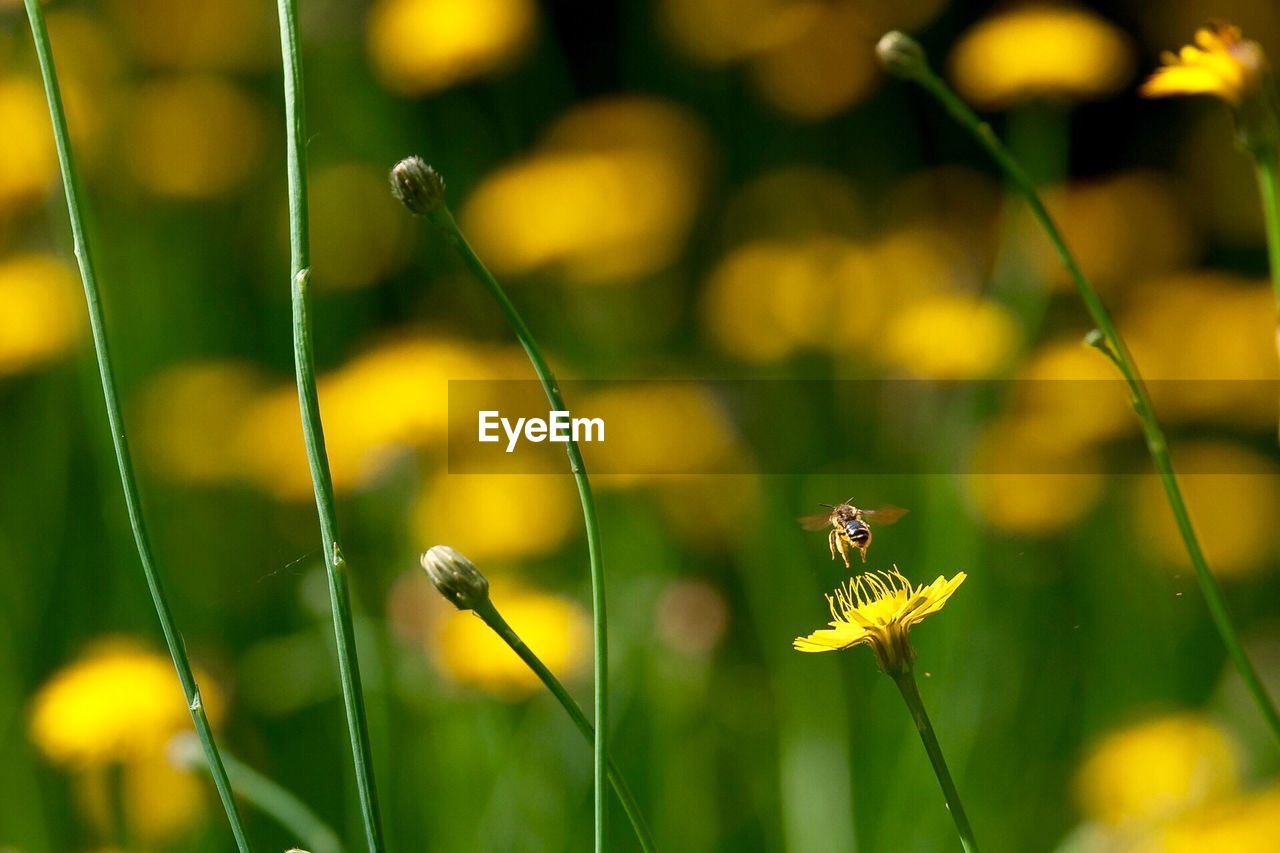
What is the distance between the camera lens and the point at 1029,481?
0.70 meters

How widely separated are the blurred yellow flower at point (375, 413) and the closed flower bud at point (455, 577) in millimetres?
299

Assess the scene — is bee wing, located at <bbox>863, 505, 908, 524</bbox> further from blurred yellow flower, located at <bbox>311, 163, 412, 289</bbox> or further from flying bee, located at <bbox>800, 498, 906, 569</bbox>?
blurred yellow flower, located at <bbox>311, 163, 412, 289</bbox>

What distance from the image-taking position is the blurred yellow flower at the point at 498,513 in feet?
1.83

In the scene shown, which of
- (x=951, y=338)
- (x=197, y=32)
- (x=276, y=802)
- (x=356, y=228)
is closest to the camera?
(x=276, y=802)

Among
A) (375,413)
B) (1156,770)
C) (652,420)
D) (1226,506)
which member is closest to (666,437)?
(652,420)

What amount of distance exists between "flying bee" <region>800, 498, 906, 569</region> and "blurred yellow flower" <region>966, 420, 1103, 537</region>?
0.99 feet

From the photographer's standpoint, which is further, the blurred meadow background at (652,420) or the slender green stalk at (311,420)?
the blurred meadow background at (652,420)

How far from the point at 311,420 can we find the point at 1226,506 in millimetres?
684

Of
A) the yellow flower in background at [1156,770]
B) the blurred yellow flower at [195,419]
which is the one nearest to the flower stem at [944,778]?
the yellow flower in background at [1156,770]

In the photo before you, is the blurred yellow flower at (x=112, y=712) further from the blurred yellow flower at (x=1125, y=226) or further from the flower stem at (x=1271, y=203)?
the blurred yellow flower at (x=1125, y=226)

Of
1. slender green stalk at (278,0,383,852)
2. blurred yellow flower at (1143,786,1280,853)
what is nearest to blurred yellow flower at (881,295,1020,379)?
blurred yellow flower at (1143,786,1280,853)

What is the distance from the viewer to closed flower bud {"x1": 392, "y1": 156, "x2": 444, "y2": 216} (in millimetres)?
244

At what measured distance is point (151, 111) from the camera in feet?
3.52

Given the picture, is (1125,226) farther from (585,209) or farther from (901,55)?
(901,55)
